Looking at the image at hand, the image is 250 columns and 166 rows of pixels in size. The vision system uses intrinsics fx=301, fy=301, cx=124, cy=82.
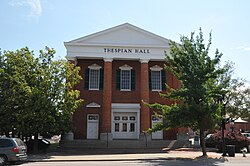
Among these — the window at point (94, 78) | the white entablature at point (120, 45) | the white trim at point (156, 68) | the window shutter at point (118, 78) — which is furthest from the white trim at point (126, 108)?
the white entablature at point (120, 45)

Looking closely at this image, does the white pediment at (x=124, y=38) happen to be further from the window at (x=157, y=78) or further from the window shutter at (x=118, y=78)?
the window shutter at (x=118, y=78)

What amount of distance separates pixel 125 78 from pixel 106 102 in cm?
382

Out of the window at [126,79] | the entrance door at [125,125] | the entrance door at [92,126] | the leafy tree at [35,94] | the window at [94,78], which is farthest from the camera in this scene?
the window at [126,79]

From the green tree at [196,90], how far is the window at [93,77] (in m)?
11.7

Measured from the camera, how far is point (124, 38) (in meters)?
30.1

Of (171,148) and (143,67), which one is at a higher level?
(143,67)

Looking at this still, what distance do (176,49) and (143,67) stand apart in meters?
9.53

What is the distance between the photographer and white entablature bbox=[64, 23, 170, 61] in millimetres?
29625

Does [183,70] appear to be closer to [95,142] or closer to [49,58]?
[49,58]

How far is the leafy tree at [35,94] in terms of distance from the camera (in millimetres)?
20875

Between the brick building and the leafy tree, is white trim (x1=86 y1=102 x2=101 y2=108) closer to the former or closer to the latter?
the brick building

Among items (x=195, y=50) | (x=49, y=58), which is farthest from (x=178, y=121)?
(x=49, y=58)

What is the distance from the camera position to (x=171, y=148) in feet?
88.5

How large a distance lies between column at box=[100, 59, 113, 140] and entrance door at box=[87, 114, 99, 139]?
1659mm
